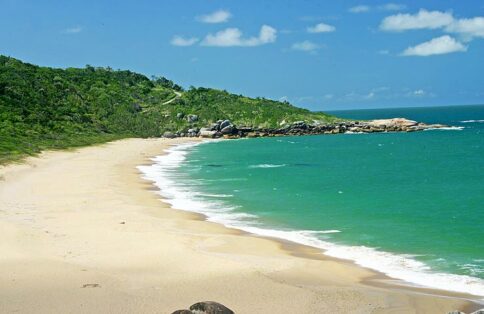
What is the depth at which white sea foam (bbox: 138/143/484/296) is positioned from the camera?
53.4ft

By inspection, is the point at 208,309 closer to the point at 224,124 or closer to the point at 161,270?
the point at 161,270

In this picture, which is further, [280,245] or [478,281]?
[280,245]

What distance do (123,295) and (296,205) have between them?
17.9 metres

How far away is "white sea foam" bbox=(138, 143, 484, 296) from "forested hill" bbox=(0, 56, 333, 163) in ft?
72.9

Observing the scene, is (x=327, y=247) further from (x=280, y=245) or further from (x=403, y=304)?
(x=403, y=304)

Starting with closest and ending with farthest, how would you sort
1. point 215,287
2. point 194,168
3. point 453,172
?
point 215,287 < point 453,172 < point 194,168

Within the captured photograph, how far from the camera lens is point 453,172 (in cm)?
4769

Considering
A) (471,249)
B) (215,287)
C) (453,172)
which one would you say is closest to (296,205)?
(471,249)

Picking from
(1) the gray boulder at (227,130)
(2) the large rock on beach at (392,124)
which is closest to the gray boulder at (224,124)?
(1) the gray boulder at (227,130)

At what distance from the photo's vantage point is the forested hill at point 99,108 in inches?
2933

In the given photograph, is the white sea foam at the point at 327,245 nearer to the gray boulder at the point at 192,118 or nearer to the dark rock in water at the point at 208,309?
the dark rock in water at the point at 208,309

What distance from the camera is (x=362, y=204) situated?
31344 millimetres

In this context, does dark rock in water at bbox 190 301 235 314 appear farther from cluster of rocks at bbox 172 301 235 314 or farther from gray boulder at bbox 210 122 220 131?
gray boulder at bbox 210 122 220 131

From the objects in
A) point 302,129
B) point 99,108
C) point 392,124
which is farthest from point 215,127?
point 392,124
